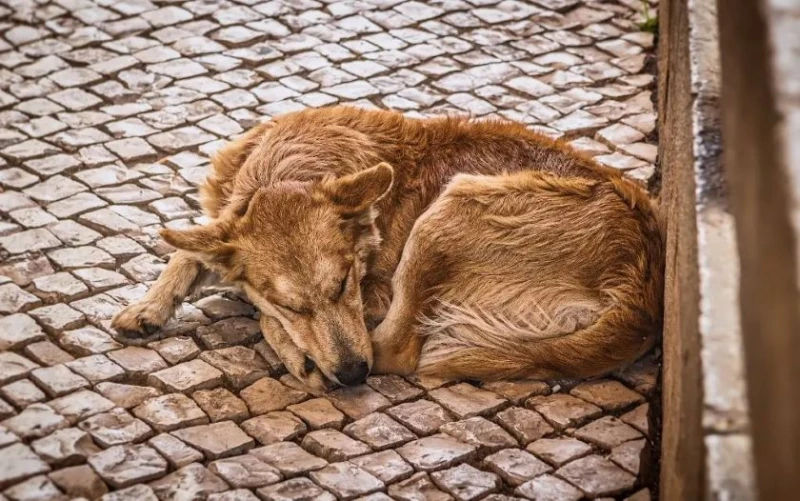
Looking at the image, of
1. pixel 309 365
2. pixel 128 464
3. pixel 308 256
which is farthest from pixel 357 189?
pixel 128 464

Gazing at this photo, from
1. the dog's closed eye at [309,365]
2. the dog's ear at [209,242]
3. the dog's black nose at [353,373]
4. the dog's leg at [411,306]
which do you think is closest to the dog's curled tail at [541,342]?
the dog's leg at [411,306]

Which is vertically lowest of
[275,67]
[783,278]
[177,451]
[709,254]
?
[177,451]

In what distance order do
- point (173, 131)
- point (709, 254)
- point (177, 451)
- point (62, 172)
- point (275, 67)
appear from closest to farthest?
1. point (709, 254)
2. point (177, 451)
3. point (62, 172)
4. point (173, 131)
5. point (275, 67)

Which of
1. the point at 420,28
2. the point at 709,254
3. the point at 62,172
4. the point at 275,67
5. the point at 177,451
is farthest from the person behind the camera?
the point at 420,28

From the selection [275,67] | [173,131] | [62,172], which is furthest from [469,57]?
[62,172]

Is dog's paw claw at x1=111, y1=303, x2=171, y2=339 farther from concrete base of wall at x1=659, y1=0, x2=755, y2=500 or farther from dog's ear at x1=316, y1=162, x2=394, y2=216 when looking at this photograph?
concrete base of wall at x1=659, y1=0, x2=755, y2=500

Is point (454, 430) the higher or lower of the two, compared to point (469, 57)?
lower

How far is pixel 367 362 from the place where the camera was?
5.32 metres

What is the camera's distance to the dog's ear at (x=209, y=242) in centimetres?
522

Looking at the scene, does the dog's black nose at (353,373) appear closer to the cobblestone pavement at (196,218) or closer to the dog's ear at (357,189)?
the cobblestone pavement at (196,218)

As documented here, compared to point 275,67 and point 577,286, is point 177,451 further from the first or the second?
point 275,67

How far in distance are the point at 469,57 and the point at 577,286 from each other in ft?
12.0

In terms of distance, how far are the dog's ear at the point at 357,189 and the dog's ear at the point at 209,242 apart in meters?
0.51

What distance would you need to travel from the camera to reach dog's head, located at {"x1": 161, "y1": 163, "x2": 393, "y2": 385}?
525 centimetres
